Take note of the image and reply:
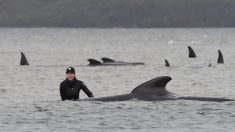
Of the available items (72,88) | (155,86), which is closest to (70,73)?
(72,88)

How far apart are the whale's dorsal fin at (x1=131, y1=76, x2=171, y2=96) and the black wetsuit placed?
5.76 feet

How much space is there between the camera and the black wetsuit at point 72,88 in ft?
113

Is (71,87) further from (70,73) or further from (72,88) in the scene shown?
(70,73)

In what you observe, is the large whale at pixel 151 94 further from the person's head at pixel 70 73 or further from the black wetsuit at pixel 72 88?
the person's head at pixel 70 73

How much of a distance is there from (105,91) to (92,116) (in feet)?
37.5

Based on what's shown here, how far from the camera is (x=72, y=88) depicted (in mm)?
34656

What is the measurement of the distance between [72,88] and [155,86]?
2732 mm

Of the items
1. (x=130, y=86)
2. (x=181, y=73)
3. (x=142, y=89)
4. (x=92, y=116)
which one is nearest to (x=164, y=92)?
(x=142, y=89)

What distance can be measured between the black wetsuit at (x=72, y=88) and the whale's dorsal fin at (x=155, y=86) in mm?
1755

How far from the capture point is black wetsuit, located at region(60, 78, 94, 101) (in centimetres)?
3450

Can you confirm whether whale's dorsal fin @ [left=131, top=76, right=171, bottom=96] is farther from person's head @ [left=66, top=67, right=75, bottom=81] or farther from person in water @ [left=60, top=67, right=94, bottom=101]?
person's head @ [left=66, top=67, right=75, bottom=81]

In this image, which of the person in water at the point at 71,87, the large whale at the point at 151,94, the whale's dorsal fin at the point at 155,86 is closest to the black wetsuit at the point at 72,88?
the person in water at the point at 71,87

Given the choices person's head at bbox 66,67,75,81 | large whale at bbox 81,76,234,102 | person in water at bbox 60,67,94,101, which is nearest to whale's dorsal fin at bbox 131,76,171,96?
large whale at bbox 81,76,234,102

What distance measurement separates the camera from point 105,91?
44.4 metres
